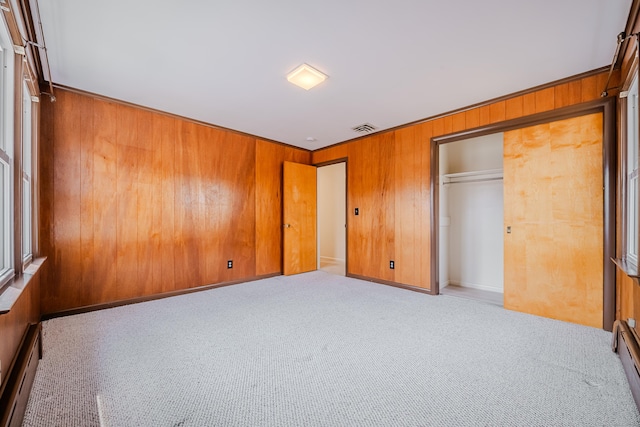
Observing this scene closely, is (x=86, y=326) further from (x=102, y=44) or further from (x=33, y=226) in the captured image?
(x=102, y=44)

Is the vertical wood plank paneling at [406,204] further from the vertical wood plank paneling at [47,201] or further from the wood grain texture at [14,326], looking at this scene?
the vertical wood plank paneling at [47,201]

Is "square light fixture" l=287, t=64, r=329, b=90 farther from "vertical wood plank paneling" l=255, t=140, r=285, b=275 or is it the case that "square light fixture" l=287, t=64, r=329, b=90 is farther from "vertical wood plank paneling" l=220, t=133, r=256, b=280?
"vertical wood plank paneling" l=255, t=140, r=285, b=275

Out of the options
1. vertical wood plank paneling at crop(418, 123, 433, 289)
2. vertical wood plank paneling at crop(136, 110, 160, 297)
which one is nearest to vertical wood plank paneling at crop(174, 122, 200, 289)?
vertical wood plank paneling at crop(136, 110, 160, 297)

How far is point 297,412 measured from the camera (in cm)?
141

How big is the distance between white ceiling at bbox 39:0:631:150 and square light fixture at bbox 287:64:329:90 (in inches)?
2.5

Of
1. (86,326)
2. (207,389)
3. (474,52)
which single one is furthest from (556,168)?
(86,326)

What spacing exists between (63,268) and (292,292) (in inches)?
100

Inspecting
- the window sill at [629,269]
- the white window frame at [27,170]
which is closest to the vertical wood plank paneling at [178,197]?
the white window frame at [27,170]

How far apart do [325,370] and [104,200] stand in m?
3.07

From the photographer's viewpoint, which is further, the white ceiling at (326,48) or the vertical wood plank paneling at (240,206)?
the vertical wood plank paneling at (240,206)

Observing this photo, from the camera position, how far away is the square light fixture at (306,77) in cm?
246

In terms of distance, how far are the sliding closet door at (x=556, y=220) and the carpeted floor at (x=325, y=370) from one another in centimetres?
26

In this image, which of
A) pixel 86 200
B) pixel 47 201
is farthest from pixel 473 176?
pixel 47 201

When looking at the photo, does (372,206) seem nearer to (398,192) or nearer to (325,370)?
(398,192)
